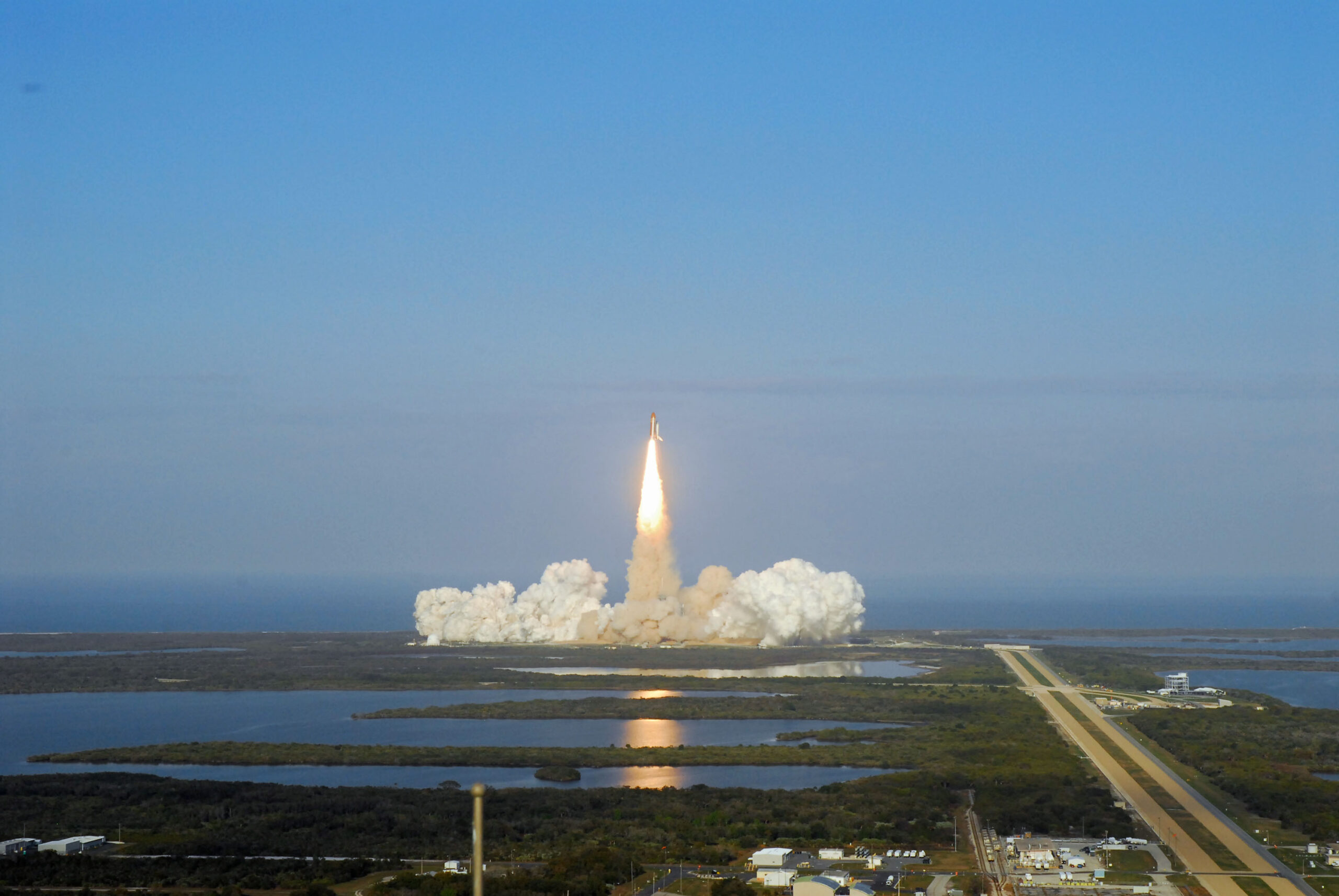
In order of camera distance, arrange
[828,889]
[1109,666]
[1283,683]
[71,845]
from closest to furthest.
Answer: [828,889] < [71,845] < [1283,683] < [1109,666]

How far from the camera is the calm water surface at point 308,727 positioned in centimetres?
5353

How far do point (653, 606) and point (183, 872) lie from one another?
2424 inches

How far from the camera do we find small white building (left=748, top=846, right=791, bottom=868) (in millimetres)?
36050

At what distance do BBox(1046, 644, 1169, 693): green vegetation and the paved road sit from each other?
1048 centimetres

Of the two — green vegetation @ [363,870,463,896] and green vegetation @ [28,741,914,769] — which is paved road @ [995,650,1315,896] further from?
green vegetation @ [363,870,463,896]

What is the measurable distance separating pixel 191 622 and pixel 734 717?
334ft

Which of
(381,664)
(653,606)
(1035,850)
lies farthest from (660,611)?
(1035,850)

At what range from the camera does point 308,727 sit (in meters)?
64.2

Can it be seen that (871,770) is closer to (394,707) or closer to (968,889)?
(968,889)

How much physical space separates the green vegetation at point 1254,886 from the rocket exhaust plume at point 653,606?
2372 inches

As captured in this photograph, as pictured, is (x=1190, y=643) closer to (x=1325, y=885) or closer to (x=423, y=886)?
(x=1325, y=885)

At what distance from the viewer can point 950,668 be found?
8831 centimetres

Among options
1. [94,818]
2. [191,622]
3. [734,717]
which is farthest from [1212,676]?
[191,622]

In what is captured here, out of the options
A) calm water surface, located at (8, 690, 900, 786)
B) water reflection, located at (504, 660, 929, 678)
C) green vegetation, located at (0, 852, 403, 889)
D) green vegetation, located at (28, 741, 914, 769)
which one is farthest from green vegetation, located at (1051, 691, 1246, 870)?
water reflection, located at (504, 660, 929, 678)
